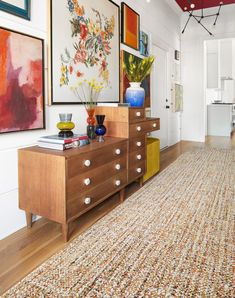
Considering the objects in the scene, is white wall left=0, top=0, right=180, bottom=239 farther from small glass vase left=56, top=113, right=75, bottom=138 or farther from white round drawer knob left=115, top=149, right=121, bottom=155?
white round drawer knob left=115, top=149, right=121, bottom=155

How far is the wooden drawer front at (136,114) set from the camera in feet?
8.84

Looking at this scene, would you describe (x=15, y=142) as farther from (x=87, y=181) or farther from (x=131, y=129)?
(x=131, y=129)

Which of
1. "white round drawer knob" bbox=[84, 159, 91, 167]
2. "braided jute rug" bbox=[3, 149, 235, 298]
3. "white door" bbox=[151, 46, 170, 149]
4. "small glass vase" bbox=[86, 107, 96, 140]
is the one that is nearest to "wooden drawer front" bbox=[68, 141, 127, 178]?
"white round drawer knob" bbox=[84, 159, 91, 167]

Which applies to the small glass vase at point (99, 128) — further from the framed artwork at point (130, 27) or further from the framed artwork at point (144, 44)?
the framed artwork at point (144, 44)

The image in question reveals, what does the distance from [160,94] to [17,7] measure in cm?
374

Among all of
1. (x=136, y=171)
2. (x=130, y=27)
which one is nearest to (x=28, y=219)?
(x=136, y=171)

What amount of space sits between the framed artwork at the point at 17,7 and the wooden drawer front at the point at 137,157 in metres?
1.55

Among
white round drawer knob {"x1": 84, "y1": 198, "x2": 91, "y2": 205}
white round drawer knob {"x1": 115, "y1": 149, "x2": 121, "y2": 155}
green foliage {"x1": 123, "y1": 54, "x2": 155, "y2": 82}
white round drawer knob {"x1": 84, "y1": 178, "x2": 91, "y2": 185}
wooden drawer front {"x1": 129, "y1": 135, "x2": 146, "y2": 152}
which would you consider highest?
green foliage {"x1": 123, "y1": 54, "x2": 155, "y2": 82}

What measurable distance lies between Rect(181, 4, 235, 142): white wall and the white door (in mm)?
1261

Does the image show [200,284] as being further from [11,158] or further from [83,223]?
[11,158]

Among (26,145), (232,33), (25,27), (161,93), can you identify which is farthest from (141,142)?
(232,33)

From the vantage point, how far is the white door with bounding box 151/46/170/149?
5012mm

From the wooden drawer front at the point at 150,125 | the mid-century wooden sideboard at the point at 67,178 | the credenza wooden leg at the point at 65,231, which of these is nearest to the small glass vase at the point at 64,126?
the mid-century wooden sideboard at the point at 67,178

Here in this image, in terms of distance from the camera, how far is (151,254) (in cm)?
173
